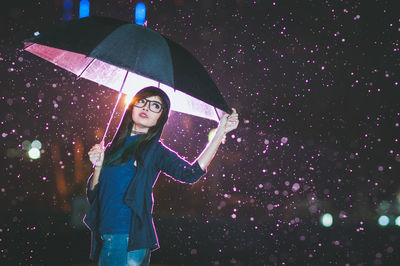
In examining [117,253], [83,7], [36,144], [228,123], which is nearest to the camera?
[117,253]

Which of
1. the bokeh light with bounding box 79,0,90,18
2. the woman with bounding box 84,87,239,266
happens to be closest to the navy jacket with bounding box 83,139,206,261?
the woman with bounding box 84,87,239,266

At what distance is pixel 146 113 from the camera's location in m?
2.29

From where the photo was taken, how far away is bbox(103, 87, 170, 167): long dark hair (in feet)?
6.68

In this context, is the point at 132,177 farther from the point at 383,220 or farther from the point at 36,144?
the point at 383,220

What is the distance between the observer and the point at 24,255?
542cm

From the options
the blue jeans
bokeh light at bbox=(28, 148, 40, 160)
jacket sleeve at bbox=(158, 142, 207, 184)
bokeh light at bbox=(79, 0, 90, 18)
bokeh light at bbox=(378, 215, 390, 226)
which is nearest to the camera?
the blue jeans

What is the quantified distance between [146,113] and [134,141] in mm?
228

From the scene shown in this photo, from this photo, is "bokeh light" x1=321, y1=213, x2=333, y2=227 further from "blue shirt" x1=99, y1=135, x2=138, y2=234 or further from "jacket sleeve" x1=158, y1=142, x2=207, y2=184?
"blue shirt" x1=99, y1=135, x2=138, y2=234

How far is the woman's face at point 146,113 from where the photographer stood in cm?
228

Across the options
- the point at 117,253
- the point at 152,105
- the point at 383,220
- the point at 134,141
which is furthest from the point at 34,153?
the point at 383,220

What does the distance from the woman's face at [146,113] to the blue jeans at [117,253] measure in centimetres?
73

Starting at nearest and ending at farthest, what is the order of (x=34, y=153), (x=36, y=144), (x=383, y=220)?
(x=36, y=144) → (x=34, y=153) → (x=383, y=220)

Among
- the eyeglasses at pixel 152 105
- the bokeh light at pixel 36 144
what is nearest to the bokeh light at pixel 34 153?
the bokeh light at pixel 36 144

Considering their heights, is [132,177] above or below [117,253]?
above
